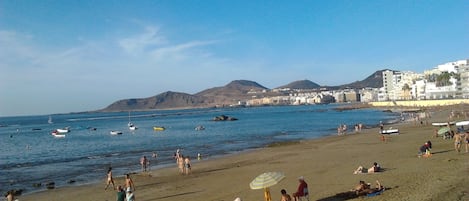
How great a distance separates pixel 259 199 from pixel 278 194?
1091 mm

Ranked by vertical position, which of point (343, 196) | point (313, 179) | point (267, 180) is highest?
point (267, 180)

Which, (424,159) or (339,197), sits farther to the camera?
(424,159)

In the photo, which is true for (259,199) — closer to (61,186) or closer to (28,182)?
(61,186)

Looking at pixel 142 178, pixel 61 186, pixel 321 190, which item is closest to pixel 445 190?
pixel 321 190

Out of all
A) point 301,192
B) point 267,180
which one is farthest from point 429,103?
point 267,180

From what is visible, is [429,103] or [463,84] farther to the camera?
[463,84]

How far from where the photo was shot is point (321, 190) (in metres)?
16.6

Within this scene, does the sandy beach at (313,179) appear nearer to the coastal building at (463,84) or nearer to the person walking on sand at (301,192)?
the person walking on sand at (301,192)

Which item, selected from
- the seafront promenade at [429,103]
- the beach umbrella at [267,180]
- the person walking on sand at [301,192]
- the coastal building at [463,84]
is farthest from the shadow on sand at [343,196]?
the coastal building at [463,84]

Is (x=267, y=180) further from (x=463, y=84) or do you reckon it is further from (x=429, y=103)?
(x=463, y=84)

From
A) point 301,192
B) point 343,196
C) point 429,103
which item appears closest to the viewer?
point 301,192

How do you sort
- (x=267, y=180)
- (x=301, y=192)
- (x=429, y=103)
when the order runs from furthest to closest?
(x=429, y=103) < (x=301, y=192) < (x=267, y=180)

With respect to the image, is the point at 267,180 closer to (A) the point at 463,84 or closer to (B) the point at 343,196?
(B) the point at 343,196

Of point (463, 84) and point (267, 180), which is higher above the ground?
point (463, 84)
